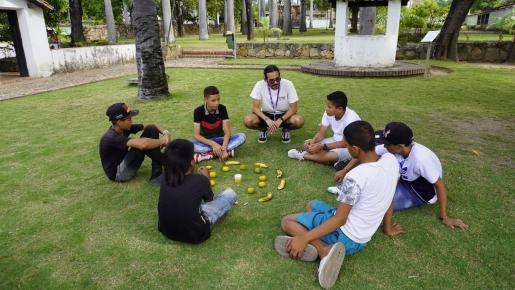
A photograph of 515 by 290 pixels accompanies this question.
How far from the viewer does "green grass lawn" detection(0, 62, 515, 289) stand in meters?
3.06

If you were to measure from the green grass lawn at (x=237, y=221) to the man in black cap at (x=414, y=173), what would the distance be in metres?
0.13

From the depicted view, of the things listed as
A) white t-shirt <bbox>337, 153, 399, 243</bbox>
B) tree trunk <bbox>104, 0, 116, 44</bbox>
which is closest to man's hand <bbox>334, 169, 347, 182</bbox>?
white t-shirt <bbox>337, 153, 399, 243</bbox>

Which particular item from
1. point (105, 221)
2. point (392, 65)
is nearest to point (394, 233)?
point (105, 221)

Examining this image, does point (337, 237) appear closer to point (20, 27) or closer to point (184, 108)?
point (184, 108)

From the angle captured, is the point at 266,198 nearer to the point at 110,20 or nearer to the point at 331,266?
the point at 331,266

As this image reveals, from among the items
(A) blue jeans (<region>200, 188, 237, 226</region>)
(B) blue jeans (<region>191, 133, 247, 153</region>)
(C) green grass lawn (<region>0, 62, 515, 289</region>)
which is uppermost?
(B) blue jeans (<region>191, 133, 247, 153</region>)

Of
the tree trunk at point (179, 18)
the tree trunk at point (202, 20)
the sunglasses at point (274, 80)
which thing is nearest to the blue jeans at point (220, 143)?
the sunglasses at point (274, 80)

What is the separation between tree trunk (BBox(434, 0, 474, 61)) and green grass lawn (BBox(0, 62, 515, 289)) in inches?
379

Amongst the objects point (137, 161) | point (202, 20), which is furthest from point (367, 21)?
point (202, 20)

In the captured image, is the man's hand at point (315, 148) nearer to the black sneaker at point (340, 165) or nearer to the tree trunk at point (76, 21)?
the black sneaker at point (340, 165)

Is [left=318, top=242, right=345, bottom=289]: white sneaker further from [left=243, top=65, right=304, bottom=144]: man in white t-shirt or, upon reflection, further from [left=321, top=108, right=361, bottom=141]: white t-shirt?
[left=243, top=65, right=304, bottom=144]: man in white t-shirt

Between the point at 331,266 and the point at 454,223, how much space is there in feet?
5.42

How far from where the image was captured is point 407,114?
787 centimetres

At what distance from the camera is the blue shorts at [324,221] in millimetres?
3088
